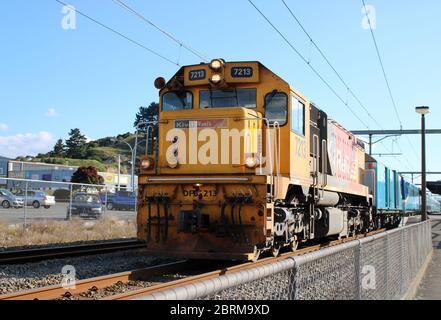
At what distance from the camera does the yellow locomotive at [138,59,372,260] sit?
29.1ft

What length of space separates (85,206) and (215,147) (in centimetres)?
1309

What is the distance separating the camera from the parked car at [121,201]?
2688cm

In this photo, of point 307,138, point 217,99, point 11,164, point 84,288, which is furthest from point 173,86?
point 11,164

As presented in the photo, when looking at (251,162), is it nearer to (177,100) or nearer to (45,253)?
(177,100)

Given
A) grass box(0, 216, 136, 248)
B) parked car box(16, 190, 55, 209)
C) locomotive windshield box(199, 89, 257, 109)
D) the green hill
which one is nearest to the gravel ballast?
locomotive windshield box(199, 89, 257, 109)

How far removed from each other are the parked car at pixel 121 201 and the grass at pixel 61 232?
211 inches

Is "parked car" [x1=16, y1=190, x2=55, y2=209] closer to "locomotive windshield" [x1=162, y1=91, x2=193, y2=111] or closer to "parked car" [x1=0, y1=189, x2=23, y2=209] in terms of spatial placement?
"parked car" [x1=0, y1=189, x2=23, y2=209]

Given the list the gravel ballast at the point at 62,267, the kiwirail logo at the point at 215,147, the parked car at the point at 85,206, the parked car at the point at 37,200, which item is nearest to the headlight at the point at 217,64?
the kiwirail logo at the point at 215,147

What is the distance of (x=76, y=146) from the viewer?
127 meters

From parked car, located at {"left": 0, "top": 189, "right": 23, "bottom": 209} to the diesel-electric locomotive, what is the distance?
12.2 metres

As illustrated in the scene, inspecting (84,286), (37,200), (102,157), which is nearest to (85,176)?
(37,200)

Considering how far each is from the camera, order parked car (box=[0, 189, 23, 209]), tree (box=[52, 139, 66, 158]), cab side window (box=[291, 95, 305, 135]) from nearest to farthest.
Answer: cab side window (box=[291, 95, 305, 135]) < parked car (box=[0, 189, 23, 209]) < tree (box=[52, 139, 66, 158])

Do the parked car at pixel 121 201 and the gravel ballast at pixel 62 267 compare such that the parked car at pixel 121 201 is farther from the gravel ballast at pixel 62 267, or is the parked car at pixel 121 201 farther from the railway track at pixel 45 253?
the gravel ballast at pixel 62 267

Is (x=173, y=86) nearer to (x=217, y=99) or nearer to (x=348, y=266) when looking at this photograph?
(x=217, y=99)
